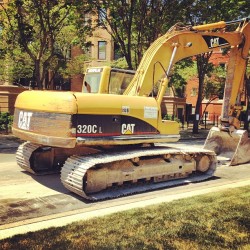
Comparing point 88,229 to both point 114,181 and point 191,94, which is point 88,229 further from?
point 191,94

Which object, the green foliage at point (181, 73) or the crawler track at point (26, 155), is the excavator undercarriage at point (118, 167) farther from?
the green foliage at point (181, 73)

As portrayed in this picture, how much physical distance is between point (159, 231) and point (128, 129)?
354cm

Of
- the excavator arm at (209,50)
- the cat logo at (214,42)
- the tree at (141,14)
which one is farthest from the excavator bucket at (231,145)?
the tree at (141,14)

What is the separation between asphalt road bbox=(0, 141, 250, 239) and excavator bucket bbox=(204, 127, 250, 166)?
1169mm

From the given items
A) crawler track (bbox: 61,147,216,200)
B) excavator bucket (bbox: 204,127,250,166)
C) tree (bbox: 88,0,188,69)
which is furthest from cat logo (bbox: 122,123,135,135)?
tree (bbox: 88,0,188,69)

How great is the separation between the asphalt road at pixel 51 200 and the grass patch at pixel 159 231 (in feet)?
1.96

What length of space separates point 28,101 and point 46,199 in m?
2.53

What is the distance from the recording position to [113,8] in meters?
19.6

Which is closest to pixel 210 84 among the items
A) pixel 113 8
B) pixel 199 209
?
pixel 113 8

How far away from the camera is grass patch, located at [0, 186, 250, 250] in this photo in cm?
543

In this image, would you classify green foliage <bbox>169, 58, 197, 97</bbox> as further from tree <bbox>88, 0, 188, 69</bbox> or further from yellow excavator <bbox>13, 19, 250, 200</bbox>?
yellow excavator <bbox>13, 19, 250, 200</bbox>

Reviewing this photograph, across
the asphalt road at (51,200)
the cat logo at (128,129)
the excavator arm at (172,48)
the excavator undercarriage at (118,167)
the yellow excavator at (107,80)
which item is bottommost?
the asphalt road at (51,200)

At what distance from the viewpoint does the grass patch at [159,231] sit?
17.8ft

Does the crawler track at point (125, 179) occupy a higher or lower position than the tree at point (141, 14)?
lower
